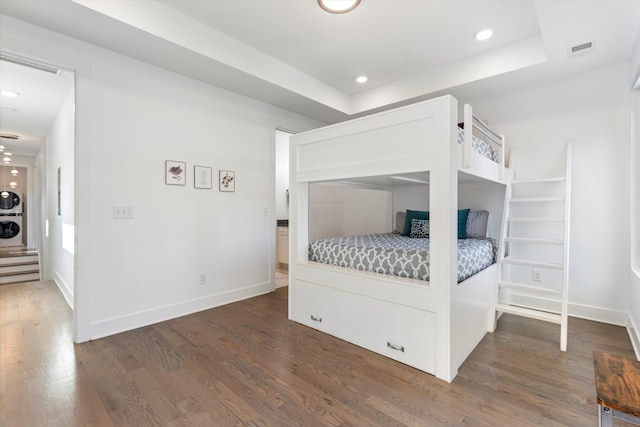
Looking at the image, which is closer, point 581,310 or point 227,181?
point 581,310

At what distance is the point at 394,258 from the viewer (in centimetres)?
228

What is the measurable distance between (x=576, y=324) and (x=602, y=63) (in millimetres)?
2445

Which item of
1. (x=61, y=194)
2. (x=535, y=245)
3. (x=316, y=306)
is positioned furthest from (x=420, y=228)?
(x=61, y=194)

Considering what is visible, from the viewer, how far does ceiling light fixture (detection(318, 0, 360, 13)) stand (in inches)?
87.9

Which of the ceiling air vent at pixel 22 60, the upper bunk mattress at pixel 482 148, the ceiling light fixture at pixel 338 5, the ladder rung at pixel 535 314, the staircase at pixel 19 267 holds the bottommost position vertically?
the staircase at pixel 19 267

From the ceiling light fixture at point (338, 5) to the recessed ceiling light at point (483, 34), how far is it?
128 centimetres

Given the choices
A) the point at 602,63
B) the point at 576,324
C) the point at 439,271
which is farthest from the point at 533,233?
the point at 439,271

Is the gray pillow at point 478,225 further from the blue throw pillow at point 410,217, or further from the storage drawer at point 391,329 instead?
the storage drawer at point 391,329

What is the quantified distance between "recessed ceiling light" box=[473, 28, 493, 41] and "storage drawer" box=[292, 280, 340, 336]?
2.67 metres

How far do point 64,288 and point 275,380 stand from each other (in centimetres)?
360

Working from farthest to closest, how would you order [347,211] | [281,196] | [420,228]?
[281,196] < [347,211] < [420,228]

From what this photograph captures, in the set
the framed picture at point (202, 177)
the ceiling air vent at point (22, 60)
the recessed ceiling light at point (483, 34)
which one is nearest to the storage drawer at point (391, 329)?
the framed picture at point (202, 177)

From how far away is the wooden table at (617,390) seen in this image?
90 centimetres

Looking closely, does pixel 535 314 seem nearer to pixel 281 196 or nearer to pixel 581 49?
pixel 581 49
